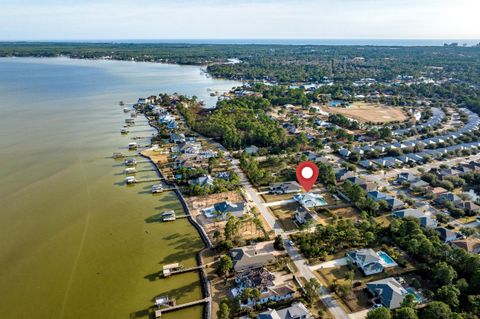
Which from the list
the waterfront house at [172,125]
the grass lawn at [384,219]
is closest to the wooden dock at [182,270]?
the grass lawn at [384,219]

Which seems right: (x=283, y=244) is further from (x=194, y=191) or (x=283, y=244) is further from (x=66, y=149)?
(x=66, y=149)

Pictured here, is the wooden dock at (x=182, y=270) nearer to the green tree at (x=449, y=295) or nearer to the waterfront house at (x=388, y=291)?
the waterfront house at (x=388, y=291)

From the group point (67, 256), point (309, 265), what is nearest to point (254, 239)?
point (309, 265)

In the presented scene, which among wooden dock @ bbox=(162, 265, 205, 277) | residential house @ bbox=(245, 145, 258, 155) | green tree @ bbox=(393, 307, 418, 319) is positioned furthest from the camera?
residential house @ bbox=(245, 145, 258, 155)

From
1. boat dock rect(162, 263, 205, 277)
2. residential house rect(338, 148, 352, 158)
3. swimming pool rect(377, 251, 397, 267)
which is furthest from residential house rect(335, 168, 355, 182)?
boat dock rect(162, 263, 205, 277)

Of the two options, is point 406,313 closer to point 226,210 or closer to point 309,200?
point 309,200

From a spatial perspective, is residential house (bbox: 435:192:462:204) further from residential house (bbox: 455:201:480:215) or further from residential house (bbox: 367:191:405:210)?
residential house (bbox: 367:191:405:210)

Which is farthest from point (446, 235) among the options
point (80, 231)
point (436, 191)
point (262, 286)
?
point (80, 231)
